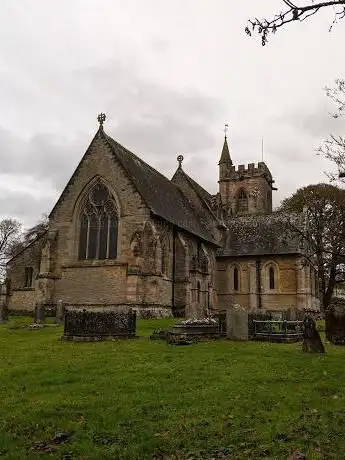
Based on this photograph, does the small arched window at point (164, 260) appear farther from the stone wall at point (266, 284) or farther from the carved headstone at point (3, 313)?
the stone wall at point (266, 284)

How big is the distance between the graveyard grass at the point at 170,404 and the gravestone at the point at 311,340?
1.86 feet

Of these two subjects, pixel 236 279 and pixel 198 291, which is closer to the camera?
pixel 198 291

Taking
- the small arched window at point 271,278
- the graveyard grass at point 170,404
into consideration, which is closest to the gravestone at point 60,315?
the graveyard grass at point 170,404

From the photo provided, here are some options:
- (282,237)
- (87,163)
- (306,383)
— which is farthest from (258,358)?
(282,237)

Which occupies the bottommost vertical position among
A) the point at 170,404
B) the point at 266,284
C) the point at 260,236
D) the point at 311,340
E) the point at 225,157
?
the point at 170,404

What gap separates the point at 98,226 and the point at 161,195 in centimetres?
570

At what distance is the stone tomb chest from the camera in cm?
1645

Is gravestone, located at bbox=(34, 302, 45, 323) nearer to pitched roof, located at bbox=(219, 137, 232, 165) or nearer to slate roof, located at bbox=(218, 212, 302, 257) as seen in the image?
slate roof, located at bbox=(218, 212, 302, 257)

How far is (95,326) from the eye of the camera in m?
16.6

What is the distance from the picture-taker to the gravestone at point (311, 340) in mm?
13930

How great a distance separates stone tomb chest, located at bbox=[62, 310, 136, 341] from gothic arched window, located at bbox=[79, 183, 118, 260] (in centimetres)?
1130

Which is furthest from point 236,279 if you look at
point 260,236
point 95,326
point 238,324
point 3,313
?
point 95,326

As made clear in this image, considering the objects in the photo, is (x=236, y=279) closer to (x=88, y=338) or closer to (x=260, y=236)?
(x=260, y=236)

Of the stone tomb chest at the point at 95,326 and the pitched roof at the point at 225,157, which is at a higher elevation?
the pitched roof at the point at 225,157
